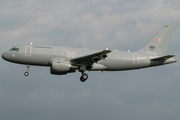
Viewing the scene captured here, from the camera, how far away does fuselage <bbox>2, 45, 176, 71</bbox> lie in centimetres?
4216

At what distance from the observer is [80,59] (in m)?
41.9

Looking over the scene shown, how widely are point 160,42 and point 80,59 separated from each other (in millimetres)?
15303

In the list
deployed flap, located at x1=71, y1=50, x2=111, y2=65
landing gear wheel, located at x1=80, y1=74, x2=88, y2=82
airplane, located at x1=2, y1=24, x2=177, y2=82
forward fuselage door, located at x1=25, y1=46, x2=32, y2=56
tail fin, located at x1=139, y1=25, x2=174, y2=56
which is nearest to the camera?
deployed flap, located at x1=71, y1=50, x2=111, y2=65

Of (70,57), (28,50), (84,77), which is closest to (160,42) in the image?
(84,77)

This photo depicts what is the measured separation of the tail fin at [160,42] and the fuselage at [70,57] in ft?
7.54

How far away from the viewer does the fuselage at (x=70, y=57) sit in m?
42.2

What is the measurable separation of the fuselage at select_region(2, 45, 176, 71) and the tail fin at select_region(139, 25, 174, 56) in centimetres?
230

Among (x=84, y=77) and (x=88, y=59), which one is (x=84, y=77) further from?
(x=88, y=59)

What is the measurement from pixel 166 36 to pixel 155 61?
19.6ft

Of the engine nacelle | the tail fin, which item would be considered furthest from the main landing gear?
the tail fin

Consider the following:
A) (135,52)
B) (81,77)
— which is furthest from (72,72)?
(135,52)

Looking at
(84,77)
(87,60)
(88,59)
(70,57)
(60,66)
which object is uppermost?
(70,57)

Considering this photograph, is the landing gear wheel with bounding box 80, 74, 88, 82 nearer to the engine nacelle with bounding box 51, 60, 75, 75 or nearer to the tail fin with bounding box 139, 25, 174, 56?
the engine nacelle with bounding box 51, 60, 75, 75

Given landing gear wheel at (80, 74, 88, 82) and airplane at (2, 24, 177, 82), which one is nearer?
airplane at (2, 24, 177, 82)
